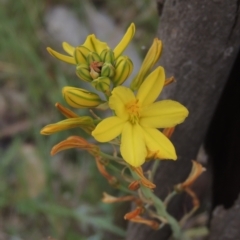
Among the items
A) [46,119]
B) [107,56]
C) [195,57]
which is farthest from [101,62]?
[46,119]

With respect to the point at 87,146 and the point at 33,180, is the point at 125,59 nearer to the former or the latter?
the point at 87,146

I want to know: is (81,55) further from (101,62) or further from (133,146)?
(133,146)

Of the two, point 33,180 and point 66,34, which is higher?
point 66,34

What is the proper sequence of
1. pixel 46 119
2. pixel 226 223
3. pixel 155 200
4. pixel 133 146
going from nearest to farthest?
pixel 133 146
pixel 155 200
pixel 226 223
pixel 46 119

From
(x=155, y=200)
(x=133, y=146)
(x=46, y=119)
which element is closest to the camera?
(x=133, y=146)

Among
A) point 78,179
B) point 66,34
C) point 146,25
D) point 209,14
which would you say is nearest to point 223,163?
point 209,14

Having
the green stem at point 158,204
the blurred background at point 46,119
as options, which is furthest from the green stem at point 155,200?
the blurred background at point 46,119
